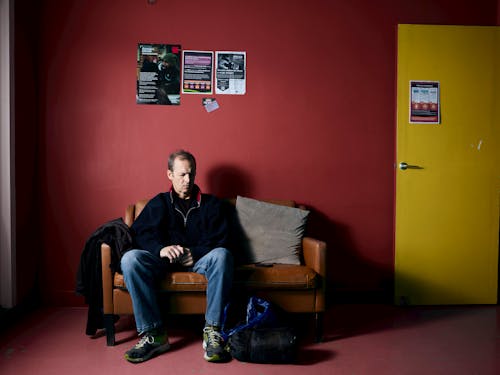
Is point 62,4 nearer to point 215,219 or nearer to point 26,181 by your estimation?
point 26,181

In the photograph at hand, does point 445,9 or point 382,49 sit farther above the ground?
point 445,9

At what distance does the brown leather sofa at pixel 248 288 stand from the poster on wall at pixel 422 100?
132 cm

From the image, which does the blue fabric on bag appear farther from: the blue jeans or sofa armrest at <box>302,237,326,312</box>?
sofa armrest at <box>302,237,326,312</box>

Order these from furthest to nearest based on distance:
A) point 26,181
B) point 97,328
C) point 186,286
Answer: point 26,181, point 97,328, point 186,286

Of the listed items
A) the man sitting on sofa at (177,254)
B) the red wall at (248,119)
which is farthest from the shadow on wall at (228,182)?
the man sitting on sofa at (177,254)

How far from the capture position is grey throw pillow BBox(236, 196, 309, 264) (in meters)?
2.87

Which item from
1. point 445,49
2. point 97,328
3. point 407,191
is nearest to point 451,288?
point 407,191

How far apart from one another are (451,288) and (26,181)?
3.12m

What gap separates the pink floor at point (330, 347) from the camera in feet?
7.28

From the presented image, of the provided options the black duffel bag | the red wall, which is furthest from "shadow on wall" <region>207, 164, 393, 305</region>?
the black duffel bag

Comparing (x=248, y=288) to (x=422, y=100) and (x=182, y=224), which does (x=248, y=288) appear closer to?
(x=182, y=224)

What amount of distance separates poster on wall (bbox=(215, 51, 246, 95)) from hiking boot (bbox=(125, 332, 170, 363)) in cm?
171

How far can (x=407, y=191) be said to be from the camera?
3.26m

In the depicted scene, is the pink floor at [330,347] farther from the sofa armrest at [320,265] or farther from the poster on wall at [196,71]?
the poster on wall at [196,71]
